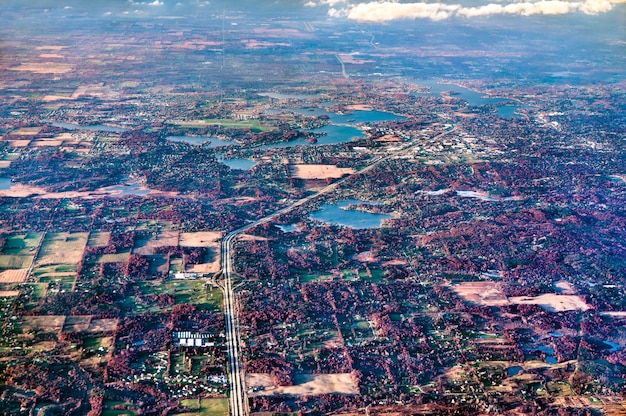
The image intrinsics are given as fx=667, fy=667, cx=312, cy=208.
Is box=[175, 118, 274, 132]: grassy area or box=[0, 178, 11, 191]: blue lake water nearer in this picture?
box=[0, 178, 11, 191]: blue lake water

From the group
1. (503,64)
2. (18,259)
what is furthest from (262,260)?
(503,64)

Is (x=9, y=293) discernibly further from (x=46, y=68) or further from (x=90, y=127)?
(x=46, y=68)

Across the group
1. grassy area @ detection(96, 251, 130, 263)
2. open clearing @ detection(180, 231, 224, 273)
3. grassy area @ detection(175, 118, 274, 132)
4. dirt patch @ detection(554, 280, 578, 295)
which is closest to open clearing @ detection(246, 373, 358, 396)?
open clearing @ detection(180, 231, 224, 273)

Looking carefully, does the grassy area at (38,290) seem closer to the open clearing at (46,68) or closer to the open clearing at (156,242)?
the open clearing at (156,242)

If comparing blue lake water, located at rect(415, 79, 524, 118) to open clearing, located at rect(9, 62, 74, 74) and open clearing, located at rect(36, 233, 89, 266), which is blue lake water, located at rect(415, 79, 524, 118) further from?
open clearing, located at rect(36, 233, 89, 266)

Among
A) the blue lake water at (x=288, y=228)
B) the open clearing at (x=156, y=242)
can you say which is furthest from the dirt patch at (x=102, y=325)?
the blue lake water at (x=288, y=228)

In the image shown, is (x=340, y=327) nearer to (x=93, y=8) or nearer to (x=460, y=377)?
(x=460, y=377)
